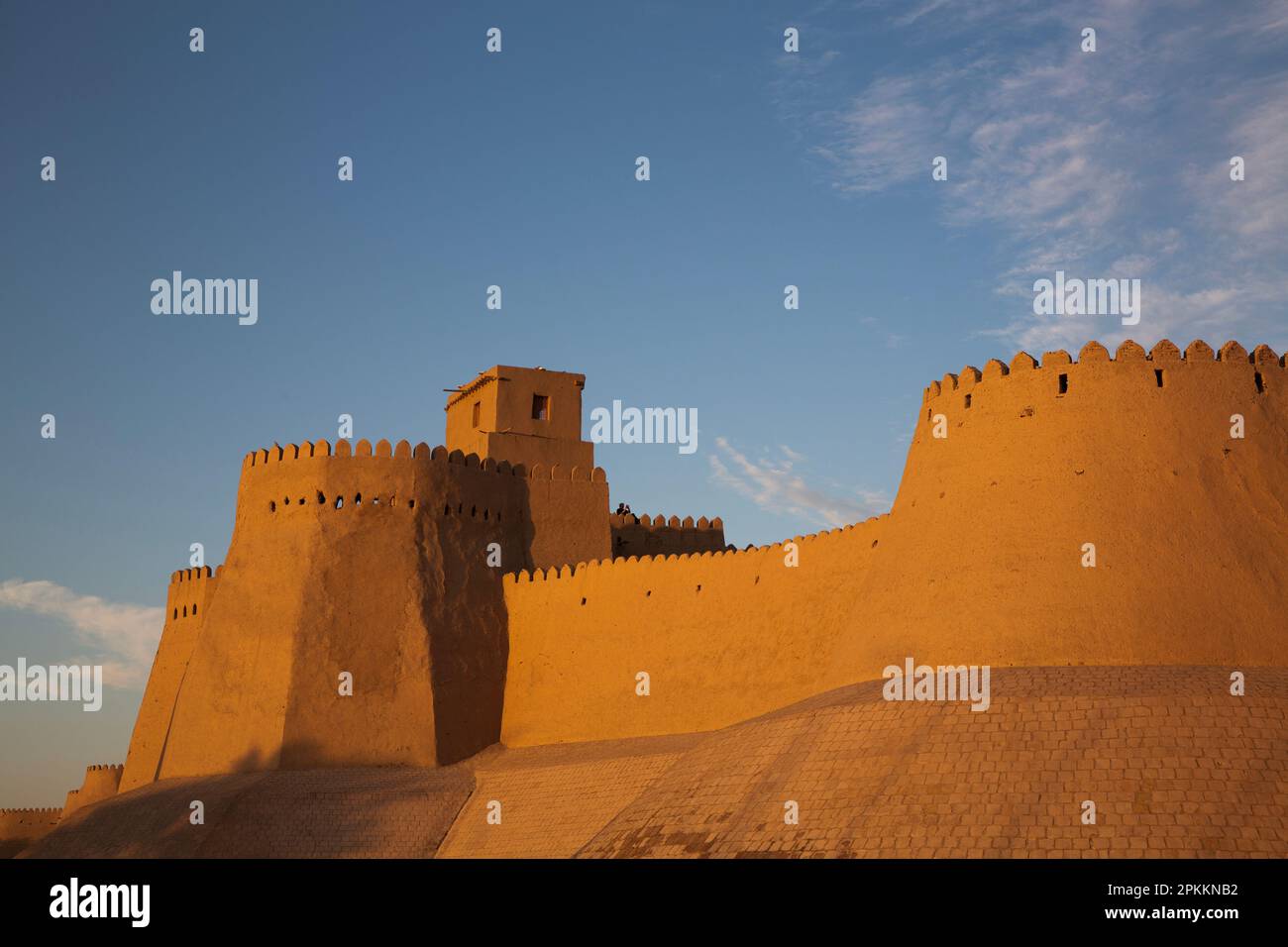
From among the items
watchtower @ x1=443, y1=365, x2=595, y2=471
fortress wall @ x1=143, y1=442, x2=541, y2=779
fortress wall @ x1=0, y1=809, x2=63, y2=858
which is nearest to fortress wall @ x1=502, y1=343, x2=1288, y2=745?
fortress wall @ x1=143, y1=442, x2=541, y2=779

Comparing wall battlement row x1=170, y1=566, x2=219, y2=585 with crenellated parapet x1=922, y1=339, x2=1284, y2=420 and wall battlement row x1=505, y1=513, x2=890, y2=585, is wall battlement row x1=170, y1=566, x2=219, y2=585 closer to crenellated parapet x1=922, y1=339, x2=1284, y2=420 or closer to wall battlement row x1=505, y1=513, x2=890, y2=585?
wall battlement row x1=505, y1=513, x2=890, y2=585

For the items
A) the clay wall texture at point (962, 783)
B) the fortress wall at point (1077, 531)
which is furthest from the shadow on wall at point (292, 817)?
the fortress wall at point (1077, 531)

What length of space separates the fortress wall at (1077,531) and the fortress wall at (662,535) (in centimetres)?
1067

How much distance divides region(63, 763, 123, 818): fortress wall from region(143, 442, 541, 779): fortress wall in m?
7.22

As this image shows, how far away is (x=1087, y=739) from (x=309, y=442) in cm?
1852

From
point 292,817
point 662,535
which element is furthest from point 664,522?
point 292,817

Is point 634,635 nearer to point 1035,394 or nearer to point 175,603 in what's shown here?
point 1035,394

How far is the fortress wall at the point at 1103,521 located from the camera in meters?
20.8

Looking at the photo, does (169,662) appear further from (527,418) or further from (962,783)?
(962,783)

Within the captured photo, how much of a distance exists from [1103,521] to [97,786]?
90.4ft

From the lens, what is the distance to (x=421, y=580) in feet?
105

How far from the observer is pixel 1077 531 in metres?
21.6

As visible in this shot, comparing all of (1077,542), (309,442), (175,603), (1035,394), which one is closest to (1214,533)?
(1077,542)

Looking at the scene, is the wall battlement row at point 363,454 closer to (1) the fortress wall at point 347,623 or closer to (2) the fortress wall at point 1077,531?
(1) the fortress wall at point 347,623
